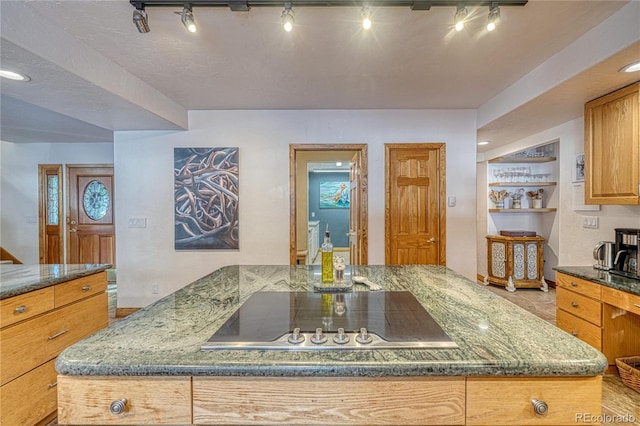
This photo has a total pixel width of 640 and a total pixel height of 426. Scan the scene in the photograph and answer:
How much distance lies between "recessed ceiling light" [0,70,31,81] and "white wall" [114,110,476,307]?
1.57 m

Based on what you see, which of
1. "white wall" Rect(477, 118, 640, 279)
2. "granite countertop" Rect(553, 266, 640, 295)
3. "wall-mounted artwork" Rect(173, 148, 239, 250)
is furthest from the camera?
"wall-mounted artwork" Rect(173, 148, 239, 250)

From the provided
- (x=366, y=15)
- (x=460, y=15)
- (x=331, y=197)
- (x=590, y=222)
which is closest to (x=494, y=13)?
(x=460, y=15)

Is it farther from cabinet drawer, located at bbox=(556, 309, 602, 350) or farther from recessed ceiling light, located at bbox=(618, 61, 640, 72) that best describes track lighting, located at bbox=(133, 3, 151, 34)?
cabinet drawer, located at bbox=(556, 309, 602, 350)

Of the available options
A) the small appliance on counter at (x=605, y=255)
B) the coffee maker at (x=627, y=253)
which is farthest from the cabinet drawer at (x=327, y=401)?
the small appliance on counter at (x=605, y=255)

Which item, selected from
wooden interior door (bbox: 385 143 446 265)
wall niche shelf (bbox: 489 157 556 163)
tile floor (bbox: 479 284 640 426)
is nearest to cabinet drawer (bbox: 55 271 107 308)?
wooden interior door (bbox: 385 143 446 265)

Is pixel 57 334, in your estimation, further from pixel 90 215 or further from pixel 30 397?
pixel 90 215

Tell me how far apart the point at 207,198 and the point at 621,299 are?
3.85m

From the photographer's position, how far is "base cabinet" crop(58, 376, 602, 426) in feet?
2.62

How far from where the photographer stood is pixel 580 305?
2.33m

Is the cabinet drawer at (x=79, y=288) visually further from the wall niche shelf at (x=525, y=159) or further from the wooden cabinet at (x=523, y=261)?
the wall niche shelf at (x=525, y=159)

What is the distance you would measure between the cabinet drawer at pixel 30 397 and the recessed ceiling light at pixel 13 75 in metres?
1.88

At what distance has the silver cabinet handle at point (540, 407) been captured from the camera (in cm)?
79

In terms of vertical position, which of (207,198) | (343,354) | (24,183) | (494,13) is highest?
(494,13)

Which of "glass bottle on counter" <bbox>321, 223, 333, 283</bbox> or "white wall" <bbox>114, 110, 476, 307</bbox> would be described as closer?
"glass bottle on counter" <bbox>321, 223, 333, 283</bbox>
